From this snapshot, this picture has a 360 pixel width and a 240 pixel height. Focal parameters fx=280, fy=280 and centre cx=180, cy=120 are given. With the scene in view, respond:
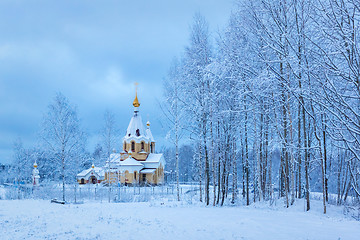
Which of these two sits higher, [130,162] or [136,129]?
[136,129]

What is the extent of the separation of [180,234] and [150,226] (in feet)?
5.02

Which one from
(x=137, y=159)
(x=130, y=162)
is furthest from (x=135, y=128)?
(x=130, y=162)

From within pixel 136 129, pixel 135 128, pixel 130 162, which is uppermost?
pixel 135 128

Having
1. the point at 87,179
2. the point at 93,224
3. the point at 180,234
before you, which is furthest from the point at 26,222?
the point at 87,179

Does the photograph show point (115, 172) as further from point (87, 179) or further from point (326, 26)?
point (326, 26)

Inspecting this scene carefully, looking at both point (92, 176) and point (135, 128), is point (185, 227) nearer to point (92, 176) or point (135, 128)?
point (135, 128)

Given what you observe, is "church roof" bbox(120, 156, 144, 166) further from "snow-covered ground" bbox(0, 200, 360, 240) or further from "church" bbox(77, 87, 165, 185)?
"snow-covered ground" bbox(0, 200, 360, 240)

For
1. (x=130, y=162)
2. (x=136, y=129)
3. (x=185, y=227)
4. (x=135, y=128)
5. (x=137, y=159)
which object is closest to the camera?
(x=185, y=227)

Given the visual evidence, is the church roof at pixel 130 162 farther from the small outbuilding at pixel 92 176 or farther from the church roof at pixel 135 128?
the small outbuilding at pixel 92 176

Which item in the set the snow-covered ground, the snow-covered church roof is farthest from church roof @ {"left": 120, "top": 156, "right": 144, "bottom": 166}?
the snow-covered ground

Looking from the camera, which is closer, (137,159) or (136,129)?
(136,129)

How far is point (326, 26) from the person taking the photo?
425 centimetres

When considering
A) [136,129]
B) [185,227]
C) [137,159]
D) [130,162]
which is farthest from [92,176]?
[185,227]

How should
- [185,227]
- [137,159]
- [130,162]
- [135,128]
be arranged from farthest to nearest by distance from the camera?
[137,159] < [135,128] < [130,162] < [185,227]
